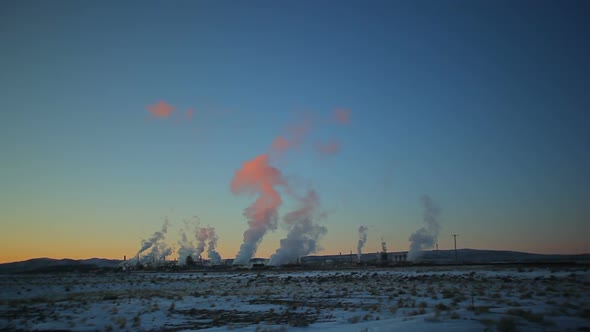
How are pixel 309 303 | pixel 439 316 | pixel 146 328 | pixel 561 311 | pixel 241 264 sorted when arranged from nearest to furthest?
pixel 439 316 → pixel 561 311 → pixel 146 328 → pixel 309 303 → pixel 241 264

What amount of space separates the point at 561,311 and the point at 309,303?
13.6 meters

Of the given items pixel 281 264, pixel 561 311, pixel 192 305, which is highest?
pixel 561 311

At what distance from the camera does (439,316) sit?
14.3 metres

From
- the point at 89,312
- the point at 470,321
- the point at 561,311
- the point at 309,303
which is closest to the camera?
the point at 470,321

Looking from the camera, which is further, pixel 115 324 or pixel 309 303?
pixel 309 303

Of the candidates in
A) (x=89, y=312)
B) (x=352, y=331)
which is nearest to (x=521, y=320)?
(x=352, y=331)

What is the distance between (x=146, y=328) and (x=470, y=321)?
43.7ft

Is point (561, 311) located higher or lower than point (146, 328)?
higher

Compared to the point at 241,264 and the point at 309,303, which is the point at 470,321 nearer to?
the point at 309,303

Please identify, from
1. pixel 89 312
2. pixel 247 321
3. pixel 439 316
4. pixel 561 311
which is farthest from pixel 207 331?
pixel 561 311

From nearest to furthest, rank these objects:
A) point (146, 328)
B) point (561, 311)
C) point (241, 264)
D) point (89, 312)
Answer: point (561, 311)
point (146, 328)
point (89, 312)
point (241, 264)

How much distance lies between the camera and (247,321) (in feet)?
58.0

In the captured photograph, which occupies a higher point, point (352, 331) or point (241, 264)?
point (352, 331)

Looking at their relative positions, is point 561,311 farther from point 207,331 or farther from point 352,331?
point 207,331
